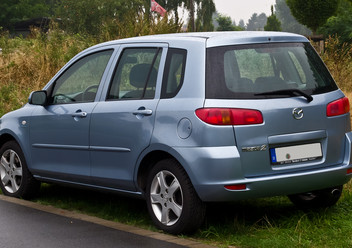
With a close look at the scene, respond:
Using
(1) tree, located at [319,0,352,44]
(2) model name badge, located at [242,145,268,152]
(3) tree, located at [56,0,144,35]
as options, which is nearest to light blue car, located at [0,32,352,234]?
(2) model name badge, located at [242,145,268,152]

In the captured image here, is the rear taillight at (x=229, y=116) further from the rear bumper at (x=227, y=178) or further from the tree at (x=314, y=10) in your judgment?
the tree at (x=314, y=10)

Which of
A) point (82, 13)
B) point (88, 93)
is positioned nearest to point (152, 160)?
point (88, 93)

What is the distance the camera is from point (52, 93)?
7770 mm

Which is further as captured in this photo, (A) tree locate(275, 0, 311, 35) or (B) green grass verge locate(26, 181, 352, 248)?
(A) tree locate(275, 0, 311, 35)

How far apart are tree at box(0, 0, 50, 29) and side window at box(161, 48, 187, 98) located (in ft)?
207

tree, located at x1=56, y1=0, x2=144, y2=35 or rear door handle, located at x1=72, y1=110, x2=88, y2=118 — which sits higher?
rear door handle, located at x1=72, y1=110, x2=88, y2=118

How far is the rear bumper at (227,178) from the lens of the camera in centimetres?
573

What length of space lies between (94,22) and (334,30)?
23150 mm

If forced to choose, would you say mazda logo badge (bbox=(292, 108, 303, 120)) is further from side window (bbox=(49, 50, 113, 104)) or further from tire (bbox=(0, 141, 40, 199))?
tire (bbox=(0, 141, 40, 199))

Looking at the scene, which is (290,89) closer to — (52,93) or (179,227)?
(179,227)

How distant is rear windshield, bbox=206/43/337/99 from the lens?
592cm

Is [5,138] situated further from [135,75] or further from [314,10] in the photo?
[314,10]

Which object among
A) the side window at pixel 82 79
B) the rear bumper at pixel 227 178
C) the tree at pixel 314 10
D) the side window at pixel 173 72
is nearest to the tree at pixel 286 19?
the tree at pixel 314 10

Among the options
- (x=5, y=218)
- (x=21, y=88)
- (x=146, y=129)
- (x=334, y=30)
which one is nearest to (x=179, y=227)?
(x=146, y=129)
